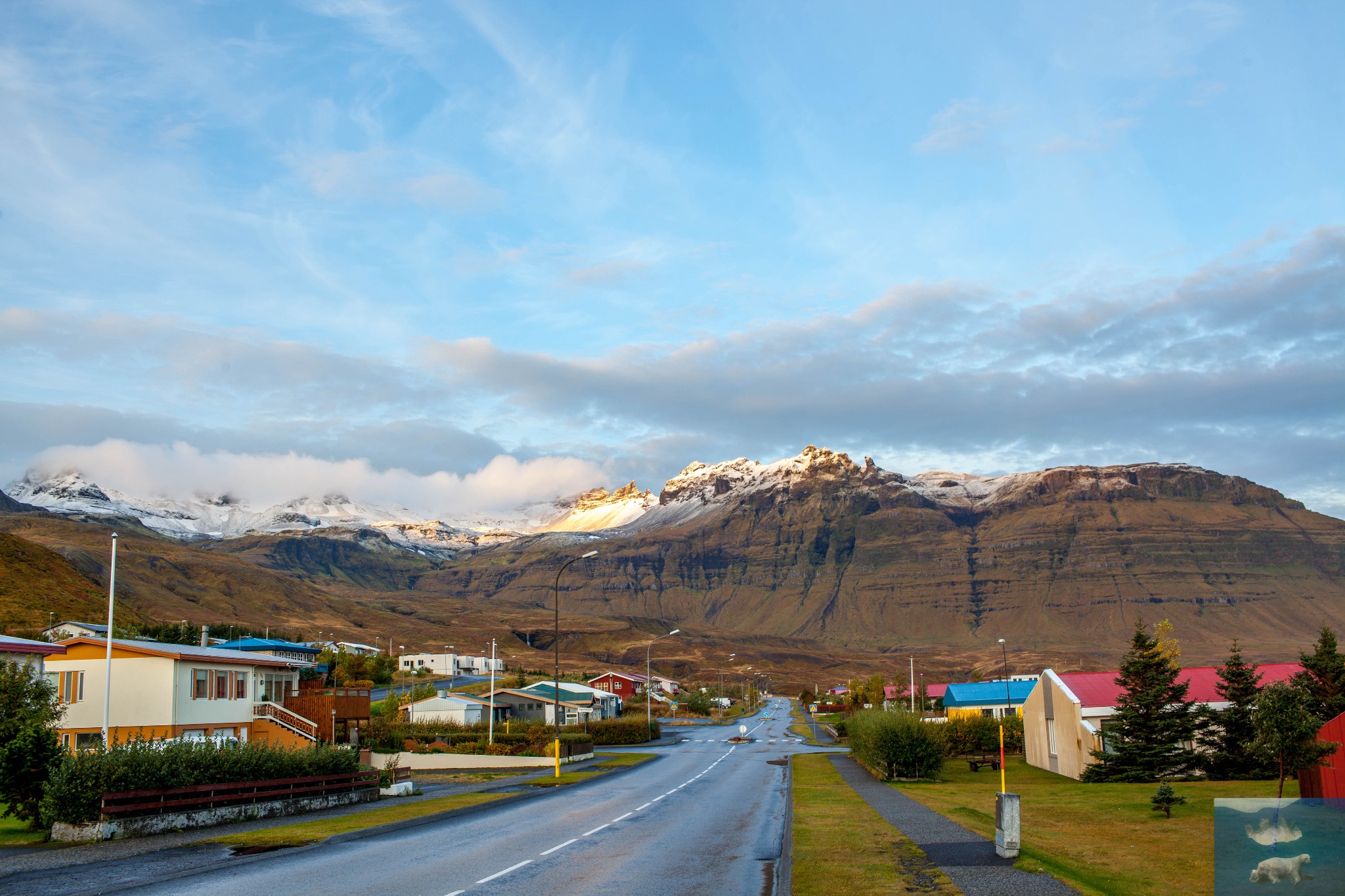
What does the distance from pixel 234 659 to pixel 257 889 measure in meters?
30.9

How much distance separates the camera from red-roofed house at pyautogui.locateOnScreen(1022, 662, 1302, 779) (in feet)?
151

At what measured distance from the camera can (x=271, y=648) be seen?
86.3 meters

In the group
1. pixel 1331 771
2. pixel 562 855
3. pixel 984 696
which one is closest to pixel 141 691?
pixel 562 855

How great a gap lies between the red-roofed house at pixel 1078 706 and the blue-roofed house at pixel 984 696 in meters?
38.3

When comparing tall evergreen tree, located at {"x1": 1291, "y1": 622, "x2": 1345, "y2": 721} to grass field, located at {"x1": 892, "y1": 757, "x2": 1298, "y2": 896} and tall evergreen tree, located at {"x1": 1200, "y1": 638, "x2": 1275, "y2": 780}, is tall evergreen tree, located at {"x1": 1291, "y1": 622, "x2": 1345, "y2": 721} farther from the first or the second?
grass field, located at {"x1": 892, "y1": 757, "x2": 1298, "y2": 896}

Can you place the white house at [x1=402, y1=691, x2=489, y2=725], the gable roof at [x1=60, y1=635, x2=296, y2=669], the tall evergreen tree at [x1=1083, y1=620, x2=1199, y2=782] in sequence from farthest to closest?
the white house at [x1=402, y1=691, x2=489, y2=725]
the tall evergreen tree at [x1=1083, y1=620, x2=1199, y2=782]
the gable roof at [x1=60, y1=635, x2=296, y2=669]

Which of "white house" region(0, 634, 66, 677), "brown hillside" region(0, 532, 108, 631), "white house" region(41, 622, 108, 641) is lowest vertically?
"white house" region(41, 622, 108, 641)

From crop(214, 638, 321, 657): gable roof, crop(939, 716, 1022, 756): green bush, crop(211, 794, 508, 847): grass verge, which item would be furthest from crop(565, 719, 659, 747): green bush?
crop(211, 794, 508, 847): grass verge

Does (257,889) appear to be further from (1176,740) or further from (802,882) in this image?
(1176,740)

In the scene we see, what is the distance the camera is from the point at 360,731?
59.4 meters

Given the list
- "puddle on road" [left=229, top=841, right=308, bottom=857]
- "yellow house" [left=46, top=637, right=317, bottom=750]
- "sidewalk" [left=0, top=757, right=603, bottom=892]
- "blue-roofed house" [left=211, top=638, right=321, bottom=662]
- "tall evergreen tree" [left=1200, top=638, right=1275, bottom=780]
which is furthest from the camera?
"blue-roofed house" [left=211, top=638, right=321, bottom=662]

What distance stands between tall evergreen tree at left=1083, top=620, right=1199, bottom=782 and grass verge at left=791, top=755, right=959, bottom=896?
16.9 metres

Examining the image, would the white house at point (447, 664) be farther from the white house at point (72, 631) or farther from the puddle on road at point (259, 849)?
the puddle on road at point (259, 849)

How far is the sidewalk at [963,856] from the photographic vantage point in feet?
50.7
